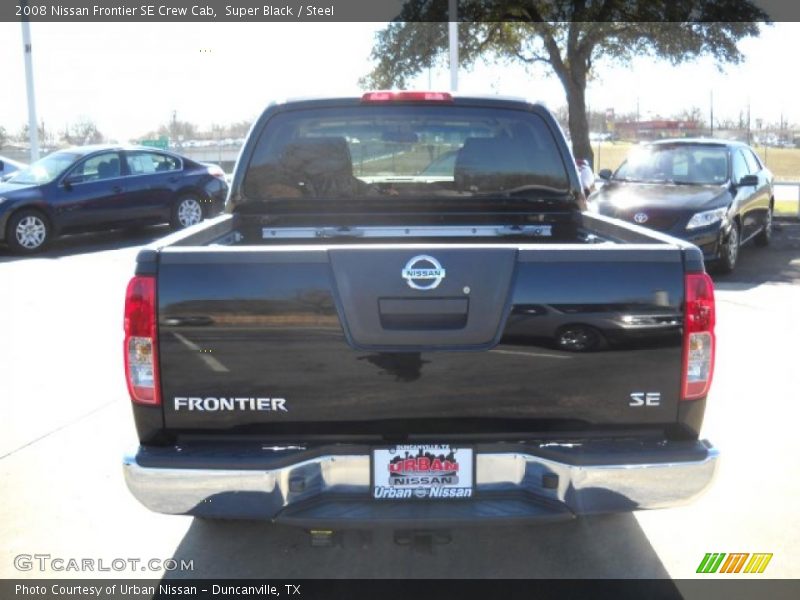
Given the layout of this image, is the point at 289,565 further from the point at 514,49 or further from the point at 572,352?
the point at 514,49

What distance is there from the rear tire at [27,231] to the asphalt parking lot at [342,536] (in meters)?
6.66

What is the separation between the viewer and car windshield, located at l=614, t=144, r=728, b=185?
12.0 m

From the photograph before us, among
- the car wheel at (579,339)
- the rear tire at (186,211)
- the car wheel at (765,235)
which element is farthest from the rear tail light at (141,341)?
the rear tire at (186,211)

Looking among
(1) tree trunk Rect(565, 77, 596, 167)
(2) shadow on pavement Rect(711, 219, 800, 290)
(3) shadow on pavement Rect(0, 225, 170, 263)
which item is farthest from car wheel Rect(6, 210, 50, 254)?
(1) tree trunk Rect(565, 77, 596, 167)

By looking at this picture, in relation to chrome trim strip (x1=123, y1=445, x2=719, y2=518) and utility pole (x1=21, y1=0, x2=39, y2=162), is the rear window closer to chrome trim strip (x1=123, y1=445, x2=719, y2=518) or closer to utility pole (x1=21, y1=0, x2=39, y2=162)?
chrome trim strip (x1=123, y1=445, x2=719, y2=518)

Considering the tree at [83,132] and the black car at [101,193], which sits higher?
the tree at [83,132]

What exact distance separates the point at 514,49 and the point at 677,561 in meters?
19.9

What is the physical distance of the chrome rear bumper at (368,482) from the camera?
10.00 feet

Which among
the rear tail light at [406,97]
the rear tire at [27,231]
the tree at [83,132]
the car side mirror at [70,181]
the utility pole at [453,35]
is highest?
the utility pole at [453,35]

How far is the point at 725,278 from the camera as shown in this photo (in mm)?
11188

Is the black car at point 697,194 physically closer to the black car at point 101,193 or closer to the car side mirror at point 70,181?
the black car at point 101,193

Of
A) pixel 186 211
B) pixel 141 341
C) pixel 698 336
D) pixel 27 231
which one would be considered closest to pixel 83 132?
pixel 186 211

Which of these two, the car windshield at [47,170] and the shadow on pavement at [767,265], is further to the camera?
the car windshield at [47,170]

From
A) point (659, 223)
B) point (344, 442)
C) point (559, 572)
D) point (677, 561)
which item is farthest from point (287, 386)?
point (659, 223)
